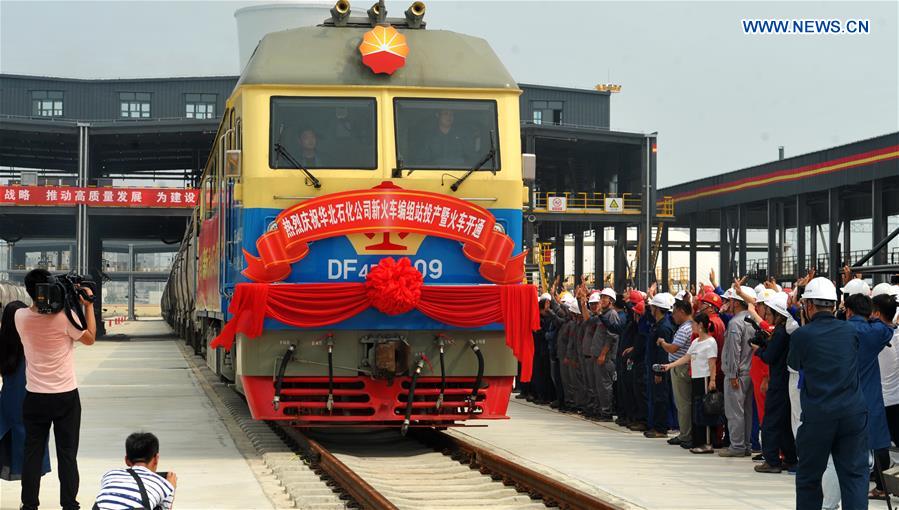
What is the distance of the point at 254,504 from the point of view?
9.53 meters

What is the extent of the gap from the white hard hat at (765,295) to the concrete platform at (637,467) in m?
1.70

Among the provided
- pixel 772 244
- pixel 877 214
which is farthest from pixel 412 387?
pixel 772 244

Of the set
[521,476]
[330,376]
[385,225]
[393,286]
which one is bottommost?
[521,476]

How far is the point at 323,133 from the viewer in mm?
12234

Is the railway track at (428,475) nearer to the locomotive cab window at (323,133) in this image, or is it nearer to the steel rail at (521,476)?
the steel rail at (521,476)

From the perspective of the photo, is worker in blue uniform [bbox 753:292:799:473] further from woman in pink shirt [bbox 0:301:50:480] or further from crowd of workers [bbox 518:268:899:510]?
woman in pink shirt [bbox 0:301:50:480]

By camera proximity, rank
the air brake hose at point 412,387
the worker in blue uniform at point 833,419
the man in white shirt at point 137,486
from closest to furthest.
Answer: the man in white shirt at point 137,486 < the worker in blue uniform at point 833,419 < the air brake hose at point 412,387

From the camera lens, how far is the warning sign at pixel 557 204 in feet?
160

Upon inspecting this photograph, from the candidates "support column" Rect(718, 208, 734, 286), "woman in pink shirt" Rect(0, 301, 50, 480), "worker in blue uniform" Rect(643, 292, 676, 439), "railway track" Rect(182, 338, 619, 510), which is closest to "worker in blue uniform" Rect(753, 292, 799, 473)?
"railway track" Rect(182, 338, 619, 510)

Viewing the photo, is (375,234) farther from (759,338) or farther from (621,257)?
(621,257)

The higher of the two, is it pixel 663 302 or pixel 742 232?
pixel 742 232

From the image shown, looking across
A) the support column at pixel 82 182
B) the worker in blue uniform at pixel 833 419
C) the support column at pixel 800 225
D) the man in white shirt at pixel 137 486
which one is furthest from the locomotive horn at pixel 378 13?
the support column at pixel 82 182

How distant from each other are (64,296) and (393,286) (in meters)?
3.57

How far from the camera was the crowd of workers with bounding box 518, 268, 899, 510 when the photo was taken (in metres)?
8.12
